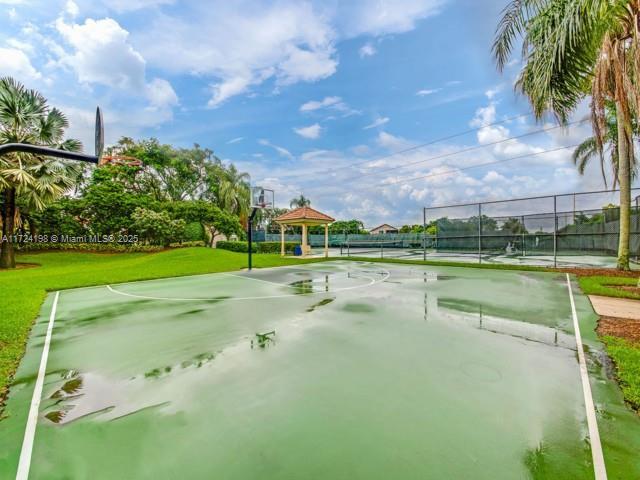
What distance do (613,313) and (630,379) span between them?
11.1 ft

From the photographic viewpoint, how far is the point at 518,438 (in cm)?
204

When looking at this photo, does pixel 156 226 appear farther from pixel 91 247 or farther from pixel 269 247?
pixel 269 247

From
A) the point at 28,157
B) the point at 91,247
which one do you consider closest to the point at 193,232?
the point at 91,247

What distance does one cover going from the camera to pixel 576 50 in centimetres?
623

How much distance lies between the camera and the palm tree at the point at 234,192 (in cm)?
2961

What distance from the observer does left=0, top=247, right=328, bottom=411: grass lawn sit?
4.15m

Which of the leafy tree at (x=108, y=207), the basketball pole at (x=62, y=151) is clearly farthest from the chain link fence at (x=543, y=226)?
the leafy tree at (x=108, y=207)

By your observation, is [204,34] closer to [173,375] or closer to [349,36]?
[349,36]

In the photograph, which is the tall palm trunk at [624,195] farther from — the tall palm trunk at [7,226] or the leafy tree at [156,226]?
the tall palm trunk at [7,226]

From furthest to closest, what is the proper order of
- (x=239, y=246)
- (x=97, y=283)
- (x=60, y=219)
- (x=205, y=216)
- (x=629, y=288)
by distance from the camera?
(x=205, y=216)
(x=239, y=246)
(x=60, y=219)
(x=97, y=283)
(x=629, y=288)

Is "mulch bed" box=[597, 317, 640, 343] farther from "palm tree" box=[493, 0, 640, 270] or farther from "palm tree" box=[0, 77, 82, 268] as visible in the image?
"palm tree" box=[0, 77, 82, 268]

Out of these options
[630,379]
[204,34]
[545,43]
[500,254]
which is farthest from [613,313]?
[204,34]

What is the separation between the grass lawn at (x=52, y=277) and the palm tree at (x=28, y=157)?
3.55 metres

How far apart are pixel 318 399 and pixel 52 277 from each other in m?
12.6
